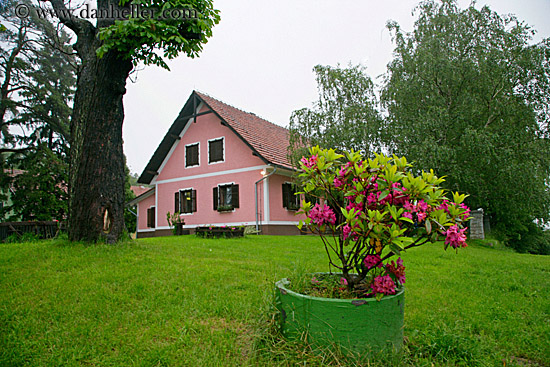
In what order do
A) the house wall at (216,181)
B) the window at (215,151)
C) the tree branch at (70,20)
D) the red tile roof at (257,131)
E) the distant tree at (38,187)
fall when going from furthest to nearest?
the window at (215,151) → the distant tree at (38,187) → the house wall at (216,181) → the red tile roof at (257,131) → the tree branch at (70,20)

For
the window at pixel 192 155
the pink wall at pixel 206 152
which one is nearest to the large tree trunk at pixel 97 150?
the pink wall at pixel 206 152

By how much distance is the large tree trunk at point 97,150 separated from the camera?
19.3 feet

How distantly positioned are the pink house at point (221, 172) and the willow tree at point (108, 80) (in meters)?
8.29

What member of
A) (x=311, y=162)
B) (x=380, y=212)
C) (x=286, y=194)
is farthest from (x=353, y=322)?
(x=286, y=194)

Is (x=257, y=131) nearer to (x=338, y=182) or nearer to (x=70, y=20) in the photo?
(x=70, y=20)

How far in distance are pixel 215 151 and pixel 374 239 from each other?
49.6 feet

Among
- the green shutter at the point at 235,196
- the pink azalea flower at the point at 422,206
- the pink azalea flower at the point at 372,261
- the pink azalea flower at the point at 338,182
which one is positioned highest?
the green shutter at the point at 235,196

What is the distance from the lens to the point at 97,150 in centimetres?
604

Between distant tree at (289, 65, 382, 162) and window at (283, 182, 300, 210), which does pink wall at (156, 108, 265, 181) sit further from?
distant tree at (289, 65, 382, 162)

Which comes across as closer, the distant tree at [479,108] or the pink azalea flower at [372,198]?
the pink azalea flower at [372,198]

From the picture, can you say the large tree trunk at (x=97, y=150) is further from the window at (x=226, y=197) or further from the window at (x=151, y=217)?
the window at (x=151, y=217)

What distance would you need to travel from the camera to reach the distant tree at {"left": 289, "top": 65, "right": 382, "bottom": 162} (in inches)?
498

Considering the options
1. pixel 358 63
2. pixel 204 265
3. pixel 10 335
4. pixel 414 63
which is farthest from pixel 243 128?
pixel 10 335

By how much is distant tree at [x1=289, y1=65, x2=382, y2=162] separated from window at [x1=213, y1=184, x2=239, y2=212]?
3.71 metres
